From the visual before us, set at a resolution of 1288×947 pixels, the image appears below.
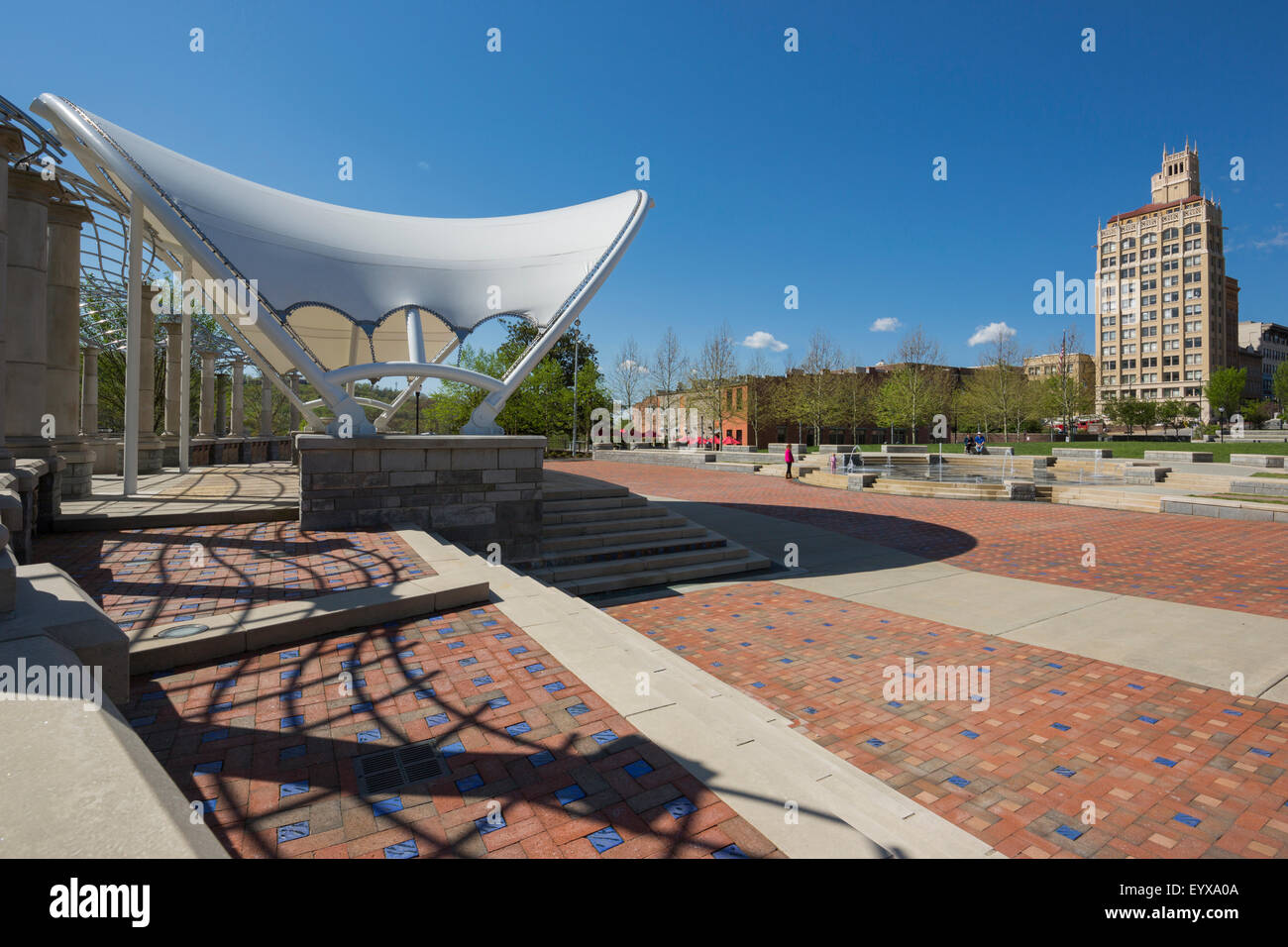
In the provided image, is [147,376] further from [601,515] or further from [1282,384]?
[1282,384]

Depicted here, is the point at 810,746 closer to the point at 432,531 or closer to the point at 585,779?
the point at 585,779

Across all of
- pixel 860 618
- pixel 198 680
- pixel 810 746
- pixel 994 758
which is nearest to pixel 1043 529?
pixel 860 618

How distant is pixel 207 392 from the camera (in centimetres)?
2358

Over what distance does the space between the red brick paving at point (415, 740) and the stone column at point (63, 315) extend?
11.3m

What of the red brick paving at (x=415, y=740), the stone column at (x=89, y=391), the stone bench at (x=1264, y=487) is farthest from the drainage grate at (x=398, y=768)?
the stone bench at (x=1264, y=487)

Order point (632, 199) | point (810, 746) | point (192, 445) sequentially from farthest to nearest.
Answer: point (192, 445), point (632, 199), point (810, 746)

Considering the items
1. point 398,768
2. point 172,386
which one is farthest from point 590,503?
point 172,386

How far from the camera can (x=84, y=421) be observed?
19469mm

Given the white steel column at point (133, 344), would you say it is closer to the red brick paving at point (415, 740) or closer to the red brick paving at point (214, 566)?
A: the red brick paving at point (214, 566)

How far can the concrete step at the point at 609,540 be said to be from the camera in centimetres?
1113

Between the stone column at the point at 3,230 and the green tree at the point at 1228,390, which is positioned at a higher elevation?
the green tree at the point at 1228,390

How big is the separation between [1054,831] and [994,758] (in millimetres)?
816

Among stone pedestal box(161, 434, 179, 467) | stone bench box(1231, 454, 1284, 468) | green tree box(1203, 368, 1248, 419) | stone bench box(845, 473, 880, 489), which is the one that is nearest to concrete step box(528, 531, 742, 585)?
stone bench box(845, 473, 880, 489)

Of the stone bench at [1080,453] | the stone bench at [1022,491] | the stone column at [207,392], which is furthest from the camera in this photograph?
the stone bench at [1080,453]
